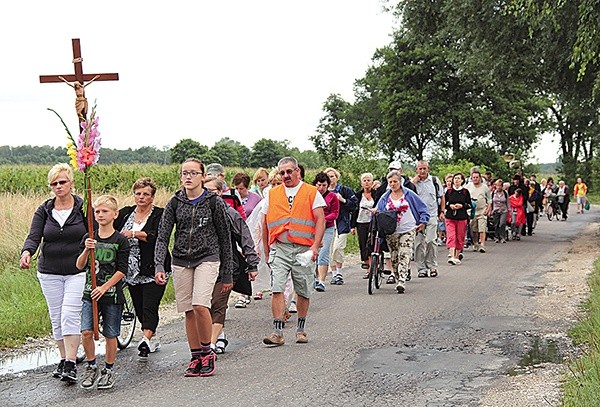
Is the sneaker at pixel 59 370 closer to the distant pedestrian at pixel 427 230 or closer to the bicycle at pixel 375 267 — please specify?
the bicycle at pixel 375 267

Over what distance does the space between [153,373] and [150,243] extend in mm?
1449

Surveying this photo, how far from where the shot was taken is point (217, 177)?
32.5ft

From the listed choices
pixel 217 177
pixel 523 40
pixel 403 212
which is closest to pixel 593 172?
pixel 523 40

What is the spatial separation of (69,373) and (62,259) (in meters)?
1.01

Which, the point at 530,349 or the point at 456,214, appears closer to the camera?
the point at 530,349

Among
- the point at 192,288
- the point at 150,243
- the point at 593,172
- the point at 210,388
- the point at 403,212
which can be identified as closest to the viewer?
the point at 210,388

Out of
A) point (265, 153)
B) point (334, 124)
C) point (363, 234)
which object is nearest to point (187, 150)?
point (265, 153)

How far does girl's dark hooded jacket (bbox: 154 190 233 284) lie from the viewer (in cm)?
822

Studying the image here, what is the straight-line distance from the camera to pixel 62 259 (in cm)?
805

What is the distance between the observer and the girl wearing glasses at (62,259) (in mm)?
7938

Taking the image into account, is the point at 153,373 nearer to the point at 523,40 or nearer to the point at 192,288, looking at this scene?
the point at 192,288

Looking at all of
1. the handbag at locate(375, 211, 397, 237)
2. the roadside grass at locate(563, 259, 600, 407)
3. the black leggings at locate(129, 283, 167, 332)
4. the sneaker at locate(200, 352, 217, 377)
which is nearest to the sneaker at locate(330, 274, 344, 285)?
the handbag at locate(375, 211, 397, 237)

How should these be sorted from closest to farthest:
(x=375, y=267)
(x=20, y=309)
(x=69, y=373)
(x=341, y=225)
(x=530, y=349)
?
(x=69, y=373), (x=530, y=349), (x=20, y=309), (x=375, y=267), (x=341, y=225)

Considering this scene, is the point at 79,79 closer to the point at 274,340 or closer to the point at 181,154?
the point at 274,340
